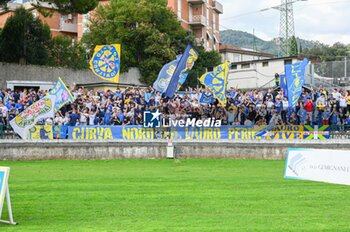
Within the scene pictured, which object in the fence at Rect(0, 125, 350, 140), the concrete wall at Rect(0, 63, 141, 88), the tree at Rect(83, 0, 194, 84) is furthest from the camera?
the tree at Rect(83, 0, 194, 84)

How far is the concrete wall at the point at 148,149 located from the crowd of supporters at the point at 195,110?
3.82 ft

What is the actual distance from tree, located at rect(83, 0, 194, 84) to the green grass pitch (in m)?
34.8

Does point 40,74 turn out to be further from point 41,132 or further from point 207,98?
point 207,98

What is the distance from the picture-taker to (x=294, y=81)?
3078 cm

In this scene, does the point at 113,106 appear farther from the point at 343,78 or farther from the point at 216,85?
the point at 343,78

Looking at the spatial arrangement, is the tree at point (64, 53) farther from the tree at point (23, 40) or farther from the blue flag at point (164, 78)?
the blue flag at point (164, 78)

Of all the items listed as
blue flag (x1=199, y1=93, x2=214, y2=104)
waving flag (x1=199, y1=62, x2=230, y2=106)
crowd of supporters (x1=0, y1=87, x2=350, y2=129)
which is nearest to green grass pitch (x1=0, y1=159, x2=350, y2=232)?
crowd of supporters (x1=0, y1=87, x2=350, y2=129)

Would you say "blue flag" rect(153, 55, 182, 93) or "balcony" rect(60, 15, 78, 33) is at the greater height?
"balcony" rect(60, 15, 78, 33)

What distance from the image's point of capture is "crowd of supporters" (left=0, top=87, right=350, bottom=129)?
30094 millimetres

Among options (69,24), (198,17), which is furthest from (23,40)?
(198,17)

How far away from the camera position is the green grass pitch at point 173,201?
11.5 m

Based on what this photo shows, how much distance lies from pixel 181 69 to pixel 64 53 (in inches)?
972

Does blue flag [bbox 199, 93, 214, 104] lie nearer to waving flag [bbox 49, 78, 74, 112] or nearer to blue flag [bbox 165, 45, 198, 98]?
blue flag [bbox 165, 45, 198, 98]

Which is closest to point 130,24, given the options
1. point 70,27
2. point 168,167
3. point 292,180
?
point 70,27
